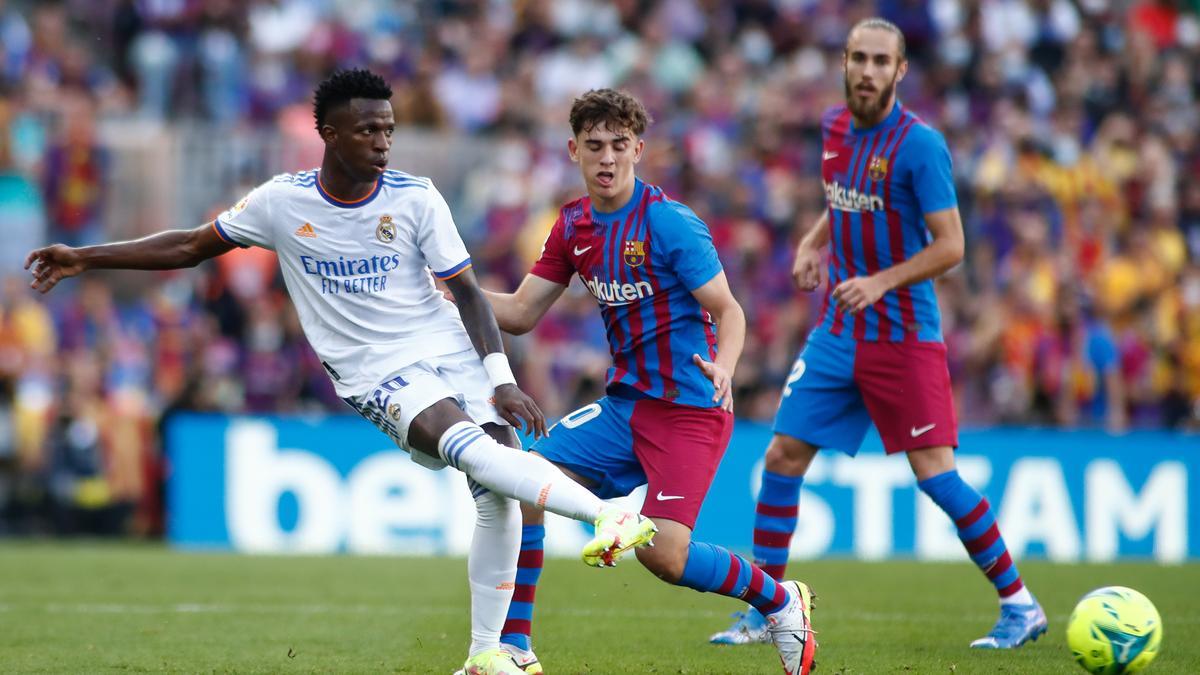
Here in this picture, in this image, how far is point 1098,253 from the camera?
56.6 feet

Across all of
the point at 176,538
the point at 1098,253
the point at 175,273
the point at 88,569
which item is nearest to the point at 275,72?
the point at 175,273

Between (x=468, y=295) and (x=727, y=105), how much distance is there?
13.1 m

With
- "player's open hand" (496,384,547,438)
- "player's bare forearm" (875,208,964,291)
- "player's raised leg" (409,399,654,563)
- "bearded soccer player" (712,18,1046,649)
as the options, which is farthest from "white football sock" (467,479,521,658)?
"player's bare forearm" (875,208,964,291)

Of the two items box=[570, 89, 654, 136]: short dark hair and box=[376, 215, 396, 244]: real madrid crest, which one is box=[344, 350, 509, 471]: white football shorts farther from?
box=[570, 89, 654, 136]: short dark hair

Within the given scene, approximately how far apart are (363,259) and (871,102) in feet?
9.12

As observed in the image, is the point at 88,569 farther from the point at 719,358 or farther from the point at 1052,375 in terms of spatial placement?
the point at 1052,375

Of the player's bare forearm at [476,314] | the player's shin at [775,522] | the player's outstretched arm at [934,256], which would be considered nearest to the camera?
the player's bare forearm at [476,314]

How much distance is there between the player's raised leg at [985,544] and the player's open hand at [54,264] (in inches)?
161


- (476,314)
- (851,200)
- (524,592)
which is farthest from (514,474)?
(851,200)

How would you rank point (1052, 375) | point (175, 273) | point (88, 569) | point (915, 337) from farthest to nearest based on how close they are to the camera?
point (175, 273) → point (1052, 375) → point (88, 569) → point (915, 337)

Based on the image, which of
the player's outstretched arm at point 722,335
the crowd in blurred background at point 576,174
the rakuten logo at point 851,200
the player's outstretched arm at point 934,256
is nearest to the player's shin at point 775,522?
the player's outstretched arm at point 934,256

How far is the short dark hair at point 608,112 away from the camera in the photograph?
21.5ft

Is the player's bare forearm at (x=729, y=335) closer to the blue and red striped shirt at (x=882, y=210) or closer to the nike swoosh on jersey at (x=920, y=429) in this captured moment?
the blue and red striped shirt at (x=882, y=210)

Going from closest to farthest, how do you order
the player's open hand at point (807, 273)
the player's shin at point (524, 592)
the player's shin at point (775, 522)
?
the player's shin at point (524, 592), the player's shin at point (775, 522), the player's open hand at point (807, 273)
